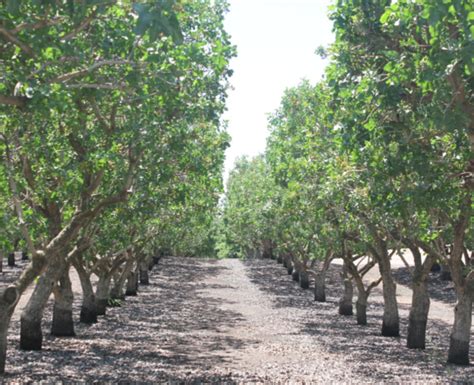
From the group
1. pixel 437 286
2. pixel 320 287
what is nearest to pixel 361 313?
pixel 320 287

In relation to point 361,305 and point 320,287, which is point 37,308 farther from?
point 320,287

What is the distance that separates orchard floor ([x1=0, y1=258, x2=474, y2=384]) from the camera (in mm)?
18484

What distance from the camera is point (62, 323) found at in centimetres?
2444

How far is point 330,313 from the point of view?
37750mm

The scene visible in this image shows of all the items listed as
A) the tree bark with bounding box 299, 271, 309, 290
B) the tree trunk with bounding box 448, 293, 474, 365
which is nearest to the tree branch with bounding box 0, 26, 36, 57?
the tree trunk with bounding box 448, 293, 474, 365

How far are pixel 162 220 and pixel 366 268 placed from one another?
1161 cm

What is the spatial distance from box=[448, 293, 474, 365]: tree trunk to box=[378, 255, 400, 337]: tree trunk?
6.21 meters

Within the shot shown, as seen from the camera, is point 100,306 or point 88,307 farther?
point 100,306

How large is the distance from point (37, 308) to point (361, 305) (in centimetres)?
1741

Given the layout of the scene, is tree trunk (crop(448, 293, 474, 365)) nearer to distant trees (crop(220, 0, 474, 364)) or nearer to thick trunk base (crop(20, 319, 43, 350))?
distant trees (crop(220, 0, 474, 364))

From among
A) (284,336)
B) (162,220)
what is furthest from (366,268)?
(162,220)

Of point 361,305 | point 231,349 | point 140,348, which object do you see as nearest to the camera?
point 140,348

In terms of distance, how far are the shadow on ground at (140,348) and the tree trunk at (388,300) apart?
23.2 ft

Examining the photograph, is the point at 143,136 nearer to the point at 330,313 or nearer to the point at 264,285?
the point at 330,313
